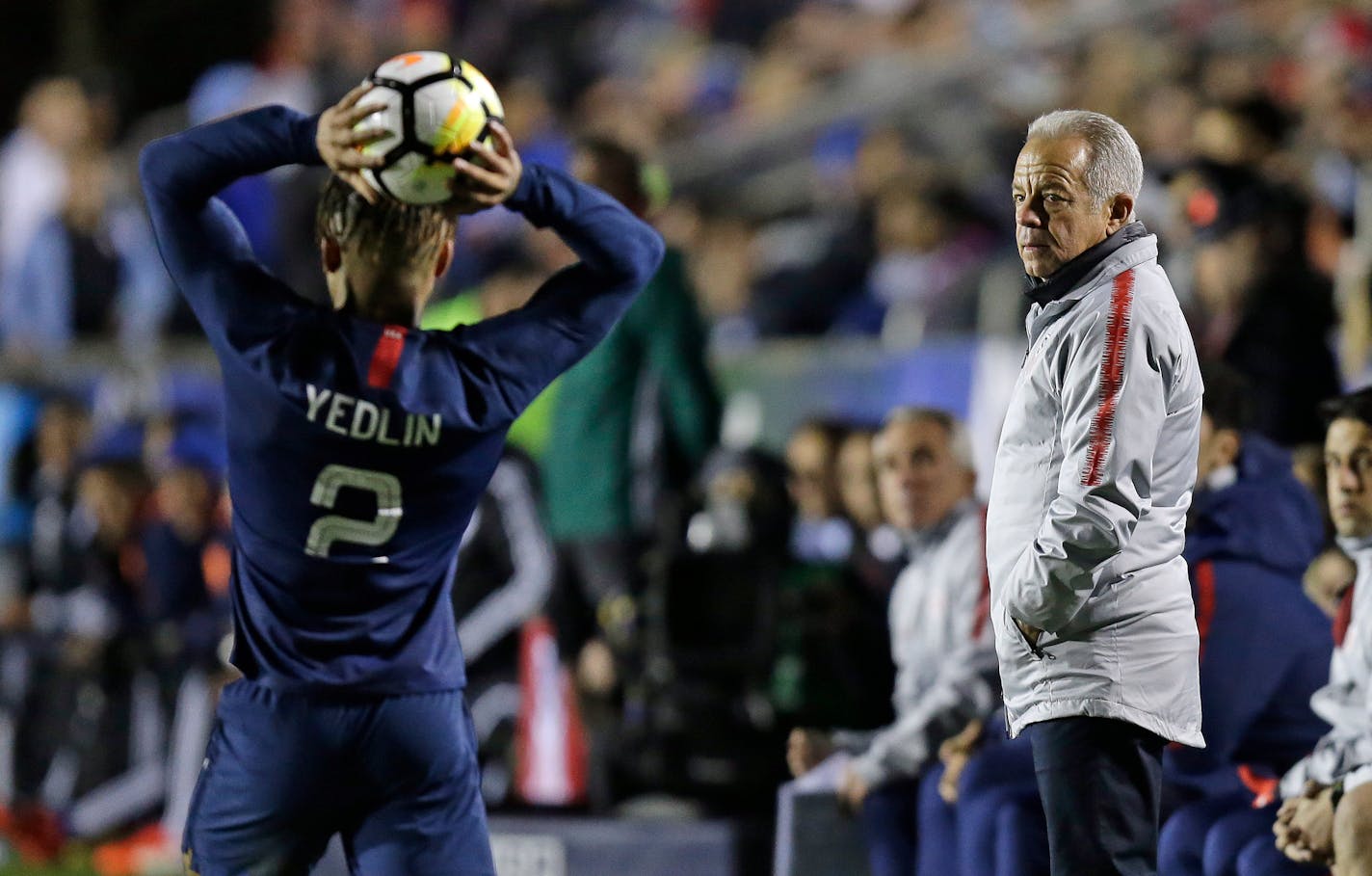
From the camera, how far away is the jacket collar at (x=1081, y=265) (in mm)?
3260

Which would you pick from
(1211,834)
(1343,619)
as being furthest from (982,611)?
(1343,619)

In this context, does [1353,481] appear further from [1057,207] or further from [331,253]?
[331,253]

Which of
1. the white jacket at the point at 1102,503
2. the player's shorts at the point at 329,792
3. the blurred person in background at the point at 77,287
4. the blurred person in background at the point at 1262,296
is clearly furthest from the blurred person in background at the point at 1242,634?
the blurred person in background at the point at 77,287

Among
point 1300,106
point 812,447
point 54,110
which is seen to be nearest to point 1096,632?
point 812,447

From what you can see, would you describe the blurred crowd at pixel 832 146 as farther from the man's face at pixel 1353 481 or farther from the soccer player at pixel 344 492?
the soccer player at pixel 344 492

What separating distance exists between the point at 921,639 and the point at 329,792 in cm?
222

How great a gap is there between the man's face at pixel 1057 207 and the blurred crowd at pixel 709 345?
4.28 ft

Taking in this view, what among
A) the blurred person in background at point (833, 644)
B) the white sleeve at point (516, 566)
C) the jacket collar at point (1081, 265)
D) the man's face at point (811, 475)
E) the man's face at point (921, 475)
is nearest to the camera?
the jacket collar at point (1081, 265)

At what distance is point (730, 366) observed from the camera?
8.38 m

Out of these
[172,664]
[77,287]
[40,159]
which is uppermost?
[40,159]

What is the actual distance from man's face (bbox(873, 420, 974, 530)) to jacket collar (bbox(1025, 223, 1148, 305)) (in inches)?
73.2

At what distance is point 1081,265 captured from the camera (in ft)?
10.7

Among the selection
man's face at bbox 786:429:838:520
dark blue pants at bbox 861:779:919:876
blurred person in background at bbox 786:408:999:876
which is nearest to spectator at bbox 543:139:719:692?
man's face at bbox 786:429:838:520

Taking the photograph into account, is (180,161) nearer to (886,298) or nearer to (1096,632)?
(1096,632)
